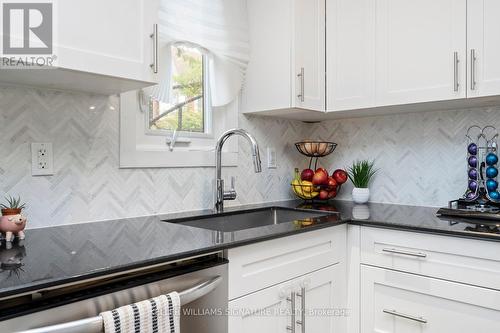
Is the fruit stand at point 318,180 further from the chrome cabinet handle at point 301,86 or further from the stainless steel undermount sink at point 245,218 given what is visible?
the chrome cabinet handle at point 301,86

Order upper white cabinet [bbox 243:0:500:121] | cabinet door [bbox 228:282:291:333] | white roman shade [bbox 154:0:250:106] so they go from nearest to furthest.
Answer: cabinet door [bbox 228:282:291:333] < upper white cabinet [bbox 243:0:500:121] < white roman shade [bbox 154:0:250:106]

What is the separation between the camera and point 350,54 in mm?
1928

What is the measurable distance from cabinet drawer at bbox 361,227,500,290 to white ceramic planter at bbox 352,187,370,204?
0.50 metres

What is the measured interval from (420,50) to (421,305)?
44.0 inches

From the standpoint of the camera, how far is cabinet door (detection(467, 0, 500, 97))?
1505 mm

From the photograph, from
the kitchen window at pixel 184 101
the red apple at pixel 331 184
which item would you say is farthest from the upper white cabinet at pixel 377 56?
the red apple at pixel 331 184

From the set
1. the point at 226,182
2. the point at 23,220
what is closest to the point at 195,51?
the point at 226,182

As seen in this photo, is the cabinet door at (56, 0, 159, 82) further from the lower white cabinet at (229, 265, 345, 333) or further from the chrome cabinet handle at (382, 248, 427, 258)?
the chrome cabinet handle at (382, 248, 427, 258)

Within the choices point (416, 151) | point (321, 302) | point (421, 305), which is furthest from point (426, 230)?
point (416, 151)

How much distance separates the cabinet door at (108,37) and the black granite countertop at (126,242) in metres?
0.52

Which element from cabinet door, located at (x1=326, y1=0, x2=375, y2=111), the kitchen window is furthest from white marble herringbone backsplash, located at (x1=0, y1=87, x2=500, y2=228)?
cabinet door, located at (x1=326, y1=0, x2=375, y2=111)

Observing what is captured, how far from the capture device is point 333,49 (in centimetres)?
199

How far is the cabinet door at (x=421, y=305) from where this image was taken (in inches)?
52.2

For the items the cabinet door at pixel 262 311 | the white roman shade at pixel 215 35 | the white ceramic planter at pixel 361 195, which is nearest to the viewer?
the cabinet door at pixel 262 311
